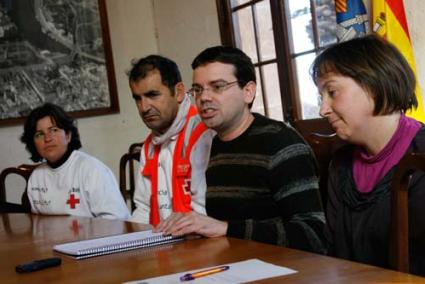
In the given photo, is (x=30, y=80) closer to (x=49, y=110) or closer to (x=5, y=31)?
(x=5, y=31)

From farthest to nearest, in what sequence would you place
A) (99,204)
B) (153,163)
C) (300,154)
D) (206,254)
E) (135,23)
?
(135,23), (99,204), (153,163), (300,154), (206,254)

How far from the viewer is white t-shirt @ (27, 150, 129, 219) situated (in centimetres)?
271

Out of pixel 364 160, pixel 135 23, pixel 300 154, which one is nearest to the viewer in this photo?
pixel 364 160

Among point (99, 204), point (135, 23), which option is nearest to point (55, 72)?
point (135, 23)

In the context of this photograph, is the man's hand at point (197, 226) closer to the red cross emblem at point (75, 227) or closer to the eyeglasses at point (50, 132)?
the red cross emblem at point (75, 227)

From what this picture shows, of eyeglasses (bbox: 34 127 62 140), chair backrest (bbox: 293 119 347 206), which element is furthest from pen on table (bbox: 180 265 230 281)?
eyeglasses (bbox: 34 127 62 140)

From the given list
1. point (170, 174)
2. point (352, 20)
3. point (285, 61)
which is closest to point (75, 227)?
point (170, 174)

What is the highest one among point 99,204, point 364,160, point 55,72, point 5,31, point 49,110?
point 5,31

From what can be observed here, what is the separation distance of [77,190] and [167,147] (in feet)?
1.95

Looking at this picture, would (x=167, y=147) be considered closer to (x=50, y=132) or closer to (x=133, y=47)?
(x=50, y=132)

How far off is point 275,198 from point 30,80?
127 inches

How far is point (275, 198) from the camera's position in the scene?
1.73 meters

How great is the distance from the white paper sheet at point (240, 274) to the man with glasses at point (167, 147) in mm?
1044

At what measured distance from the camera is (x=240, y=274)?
1.14 m
